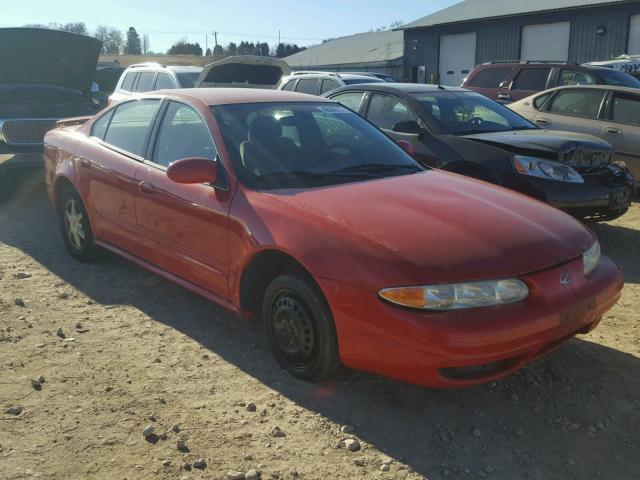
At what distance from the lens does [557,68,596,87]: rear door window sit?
10.3 m

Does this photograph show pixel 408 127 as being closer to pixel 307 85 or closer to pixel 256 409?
pixel 256 409

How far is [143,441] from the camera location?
112 inches

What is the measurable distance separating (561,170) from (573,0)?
21.6 m

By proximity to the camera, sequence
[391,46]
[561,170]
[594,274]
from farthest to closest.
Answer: [391,46], [561,170], [594,274]

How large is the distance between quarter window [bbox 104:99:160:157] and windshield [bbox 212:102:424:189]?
0.76 m

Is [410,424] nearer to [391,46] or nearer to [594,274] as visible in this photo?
[594,274]

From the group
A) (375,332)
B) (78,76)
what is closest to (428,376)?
(375,332)

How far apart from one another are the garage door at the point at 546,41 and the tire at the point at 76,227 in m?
23.2

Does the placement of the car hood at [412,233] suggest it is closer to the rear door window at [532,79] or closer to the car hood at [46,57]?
the car hood at [46,57]

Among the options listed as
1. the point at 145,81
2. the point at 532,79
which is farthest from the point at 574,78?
the point at 145,81

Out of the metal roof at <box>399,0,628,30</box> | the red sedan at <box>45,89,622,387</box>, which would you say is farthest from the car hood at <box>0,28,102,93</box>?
the metal roof at <box>399,0,628,30</box>

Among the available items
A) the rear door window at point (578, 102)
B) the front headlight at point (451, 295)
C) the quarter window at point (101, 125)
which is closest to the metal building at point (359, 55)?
the rear door window at point (578, 102)

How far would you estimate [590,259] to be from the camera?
11.0 feet

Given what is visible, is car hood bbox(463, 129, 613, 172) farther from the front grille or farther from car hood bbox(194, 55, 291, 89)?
car hood bbox(194, 55, 291, 89)
